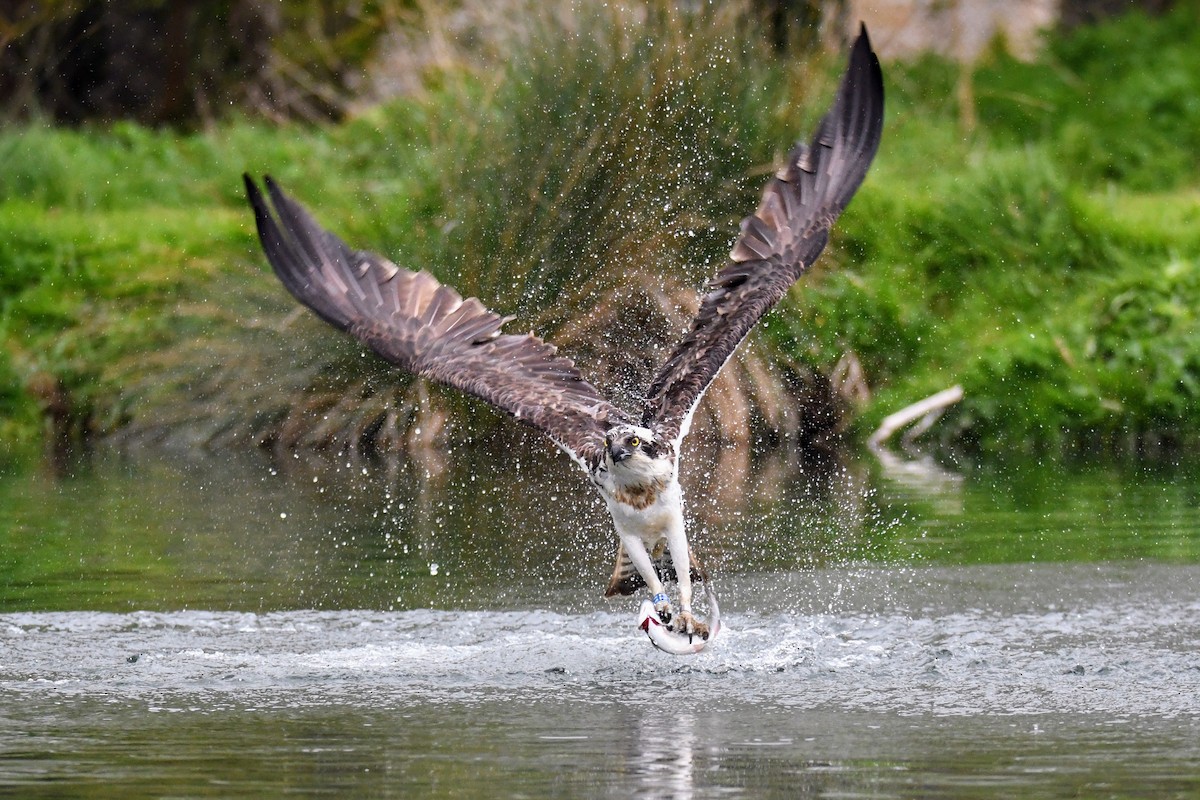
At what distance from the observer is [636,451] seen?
10203mm

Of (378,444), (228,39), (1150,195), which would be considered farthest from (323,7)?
(378,444)

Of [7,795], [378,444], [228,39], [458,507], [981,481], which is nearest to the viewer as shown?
[7,795]

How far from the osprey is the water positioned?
2.03ft

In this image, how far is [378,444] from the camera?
18.3 metres

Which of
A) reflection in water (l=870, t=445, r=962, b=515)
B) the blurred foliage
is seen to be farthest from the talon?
the blurred foliage

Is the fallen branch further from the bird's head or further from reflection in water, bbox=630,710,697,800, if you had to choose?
reflection in water, bbox=630,710,697,800

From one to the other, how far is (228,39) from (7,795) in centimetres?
2600

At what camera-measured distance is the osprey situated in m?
10.5

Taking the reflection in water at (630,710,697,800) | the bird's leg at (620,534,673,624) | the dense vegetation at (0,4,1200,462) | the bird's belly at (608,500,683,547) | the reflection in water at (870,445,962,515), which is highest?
the dense vegetation at (0,4,1200,462)

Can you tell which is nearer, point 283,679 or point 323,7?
point 283,679

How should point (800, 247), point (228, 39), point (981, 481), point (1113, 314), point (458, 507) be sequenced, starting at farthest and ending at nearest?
point (228, 39) < point (1113, 314) < point (981, 481) < point (458, 507) < point (800, 247)

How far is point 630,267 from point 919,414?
2.98 meters

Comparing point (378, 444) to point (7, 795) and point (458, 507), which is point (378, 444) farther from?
point (7, 795)

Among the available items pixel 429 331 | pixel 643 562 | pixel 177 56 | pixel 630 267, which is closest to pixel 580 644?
pixel 643 562
